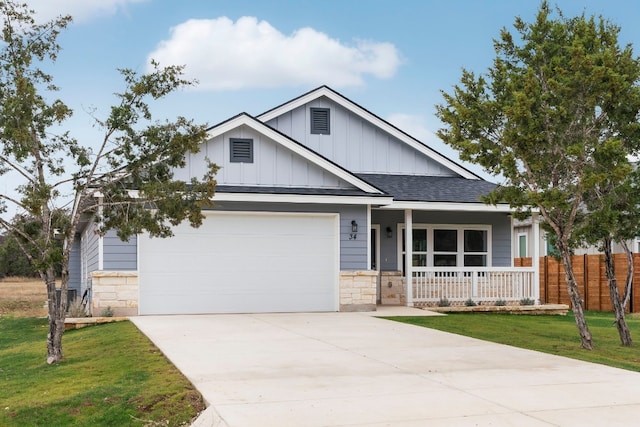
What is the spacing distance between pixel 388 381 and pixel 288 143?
1050 centimetres

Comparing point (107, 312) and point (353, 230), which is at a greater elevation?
point (353, 230)

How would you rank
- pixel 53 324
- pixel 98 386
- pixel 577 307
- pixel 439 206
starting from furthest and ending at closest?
pixel 439 206 < pixel 577 307 < pixel 53 324 < pixel 98 386

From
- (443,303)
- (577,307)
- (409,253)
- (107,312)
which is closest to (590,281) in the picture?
(443,303)

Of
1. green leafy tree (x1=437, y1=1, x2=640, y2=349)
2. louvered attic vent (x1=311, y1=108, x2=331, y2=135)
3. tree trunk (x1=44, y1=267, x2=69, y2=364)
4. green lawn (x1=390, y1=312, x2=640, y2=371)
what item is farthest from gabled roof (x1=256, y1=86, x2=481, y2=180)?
tree trunk (x1=44, y1=267, x2=69, y2=364)

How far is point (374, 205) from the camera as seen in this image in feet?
65.2

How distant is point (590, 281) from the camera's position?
982 inches

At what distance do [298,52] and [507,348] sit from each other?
15634 millimetres

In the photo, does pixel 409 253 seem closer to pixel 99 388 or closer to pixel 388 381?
pixel 388 381

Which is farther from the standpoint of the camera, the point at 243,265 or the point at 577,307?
the point at 243,265

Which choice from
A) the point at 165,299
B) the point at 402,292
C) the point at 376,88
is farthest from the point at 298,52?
the point at 165,299

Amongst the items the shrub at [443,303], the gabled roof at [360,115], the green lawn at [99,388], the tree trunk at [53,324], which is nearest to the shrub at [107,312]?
the green lawn at [99,388]

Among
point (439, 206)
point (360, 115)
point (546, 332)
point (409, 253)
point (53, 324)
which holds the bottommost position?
point (546, 332)

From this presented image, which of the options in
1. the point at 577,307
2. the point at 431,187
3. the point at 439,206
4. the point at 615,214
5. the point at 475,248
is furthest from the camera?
the point at 475,248

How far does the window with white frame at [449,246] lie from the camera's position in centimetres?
2198
